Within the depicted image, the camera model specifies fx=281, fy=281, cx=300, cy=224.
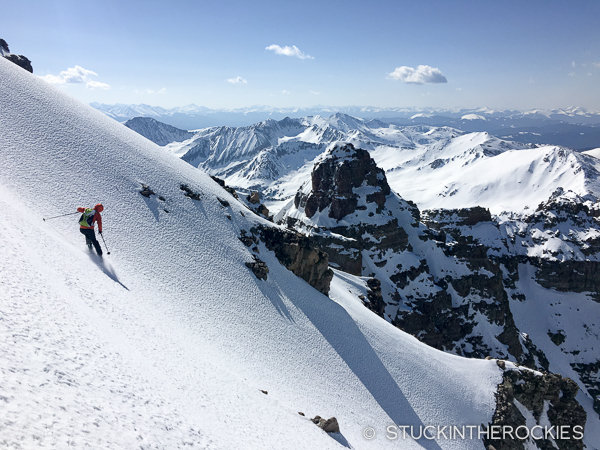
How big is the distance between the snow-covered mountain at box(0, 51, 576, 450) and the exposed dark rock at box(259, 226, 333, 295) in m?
0.46

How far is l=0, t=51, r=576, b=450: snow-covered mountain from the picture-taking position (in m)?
7.51

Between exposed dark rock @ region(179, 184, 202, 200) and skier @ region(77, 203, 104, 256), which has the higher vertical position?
exposed dark rock @ region(179, 184, 202, 200)

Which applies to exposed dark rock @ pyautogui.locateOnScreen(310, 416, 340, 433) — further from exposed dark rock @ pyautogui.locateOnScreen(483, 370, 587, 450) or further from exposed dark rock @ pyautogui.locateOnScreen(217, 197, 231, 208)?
exposed dark rock @ pyautogui.locateOnScreen(483, 370, 587, 450)

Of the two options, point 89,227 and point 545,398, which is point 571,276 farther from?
point 89,227

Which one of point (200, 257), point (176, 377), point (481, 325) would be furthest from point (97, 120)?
point (481, 325)

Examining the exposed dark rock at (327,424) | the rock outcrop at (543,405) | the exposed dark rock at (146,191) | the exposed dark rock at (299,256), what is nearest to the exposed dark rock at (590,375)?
the rock outcrop at (543,405)

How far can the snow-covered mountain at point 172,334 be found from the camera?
7.51m

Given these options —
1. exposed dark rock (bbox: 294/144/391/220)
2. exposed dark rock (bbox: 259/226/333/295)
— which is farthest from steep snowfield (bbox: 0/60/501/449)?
exposed dark rock (bbox: 294/144/391/220)

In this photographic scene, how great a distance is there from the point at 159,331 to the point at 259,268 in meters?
15.9

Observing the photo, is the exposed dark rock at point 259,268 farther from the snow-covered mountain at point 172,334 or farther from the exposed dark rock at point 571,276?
the exposed dark rock at point 571,276

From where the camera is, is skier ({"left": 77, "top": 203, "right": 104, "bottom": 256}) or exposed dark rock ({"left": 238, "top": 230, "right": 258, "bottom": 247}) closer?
skier ({"left": 77, "top": 203, "right": 104, "bottom": 256})

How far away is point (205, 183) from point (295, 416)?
99.9 feet

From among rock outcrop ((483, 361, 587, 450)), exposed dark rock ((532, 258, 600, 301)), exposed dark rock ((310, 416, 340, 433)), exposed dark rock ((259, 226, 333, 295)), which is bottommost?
exposed dark rock ((532, 258, 600, 301))

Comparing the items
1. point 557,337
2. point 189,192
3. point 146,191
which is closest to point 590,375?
Answer: point 557,337
